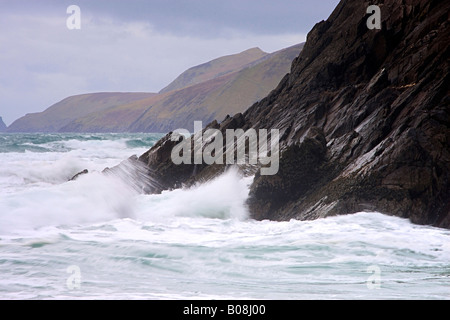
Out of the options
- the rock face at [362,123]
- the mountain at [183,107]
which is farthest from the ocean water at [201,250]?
the mountain at [183,107]

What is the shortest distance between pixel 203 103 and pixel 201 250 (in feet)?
411

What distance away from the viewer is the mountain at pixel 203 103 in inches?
4879

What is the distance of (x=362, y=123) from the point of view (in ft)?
40.3

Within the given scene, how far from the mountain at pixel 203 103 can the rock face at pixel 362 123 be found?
3990 inches

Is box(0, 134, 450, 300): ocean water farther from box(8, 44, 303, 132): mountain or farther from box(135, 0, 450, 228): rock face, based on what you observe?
box(8, 44, 303, 132): mountain

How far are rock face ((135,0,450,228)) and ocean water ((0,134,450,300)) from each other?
0.51 metres

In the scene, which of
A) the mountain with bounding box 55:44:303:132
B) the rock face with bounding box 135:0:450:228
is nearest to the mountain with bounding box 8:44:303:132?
the mountain with bounding box 55:44:303:132

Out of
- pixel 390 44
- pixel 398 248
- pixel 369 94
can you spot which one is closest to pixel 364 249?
pixel 398 248

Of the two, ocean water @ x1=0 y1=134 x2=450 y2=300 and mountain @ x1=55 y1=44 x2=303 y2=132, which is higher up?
mountain @ x1=55 y1=44 x2=303 y2=132

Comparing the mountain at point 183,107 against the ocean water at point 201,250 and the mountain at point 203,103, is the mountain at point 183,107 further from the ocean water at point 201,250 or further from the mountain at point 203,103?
the ocean water at point 201,250

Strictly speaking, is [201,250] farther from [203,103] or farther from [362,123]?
[203,103]

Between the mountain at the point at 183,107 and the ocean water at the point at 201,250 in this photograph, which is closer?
the ocean water at the point at 201,250

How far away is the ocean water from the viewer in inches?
267

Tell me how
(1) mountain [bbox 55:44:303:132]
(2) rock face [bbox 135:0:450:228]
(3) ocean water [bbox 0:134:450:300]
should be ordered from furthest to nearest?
(1) mountain [bbox 55:44:303:132]
(2) rock face [bbox 135:0:450:228]
(3) ocean water [bbox 0:134:450:300]
